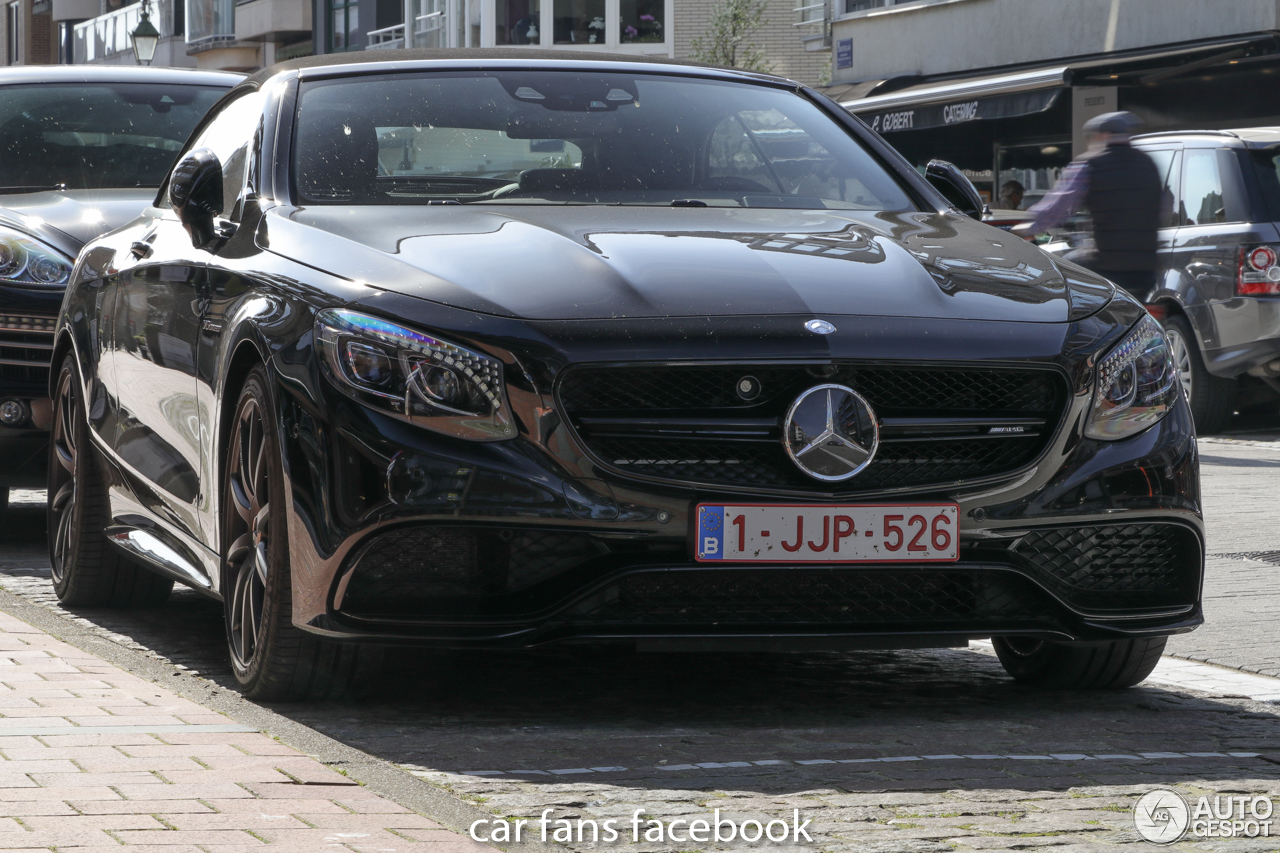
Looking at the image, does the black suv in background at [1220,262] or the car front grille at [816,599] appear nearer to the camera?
the car front grille at [816,599]

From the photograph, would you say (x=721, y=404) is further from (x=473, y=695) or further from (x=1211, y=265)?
(x=1211, y=265)

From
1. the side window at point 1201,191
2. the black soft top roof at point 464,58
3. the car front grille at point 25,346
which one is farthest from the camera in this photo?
the side window at point 1201,191

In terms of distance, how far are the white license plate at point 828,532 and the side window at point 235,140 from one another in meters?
1.75

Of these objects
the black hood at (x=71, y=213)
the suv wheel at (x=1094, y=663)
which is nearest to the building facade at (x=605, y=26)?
the black hood at (x=71, y=213)

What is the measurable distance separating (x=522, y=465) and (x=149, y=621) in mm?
2433

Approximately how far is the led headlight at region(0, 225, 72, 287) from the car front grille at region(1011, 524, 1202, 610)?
4.42 metres

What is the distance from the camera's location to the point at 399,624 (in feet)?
14.6

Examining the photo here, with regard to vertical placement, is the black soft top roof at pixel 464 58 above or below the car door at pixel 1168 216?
above

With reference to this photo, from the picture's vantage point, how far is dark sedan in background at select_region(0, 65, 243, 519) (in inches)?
309

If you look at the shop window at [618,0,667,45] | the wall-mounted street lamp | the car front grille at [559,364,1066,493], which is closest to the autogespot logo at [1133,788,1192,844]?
the car front grille at [559,364,1066,493]

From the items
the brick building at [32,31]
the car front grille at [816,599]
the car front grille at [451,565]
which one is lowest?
the car front grille at [816,599]

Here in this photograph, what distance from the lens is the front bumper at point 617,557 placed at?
4355 mm

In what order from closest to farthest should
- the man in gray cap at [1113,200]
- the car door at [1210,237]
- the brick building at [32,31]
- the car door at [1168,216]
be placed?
1. the man in gray cap at [1113,200]
2. the car door at [1210,237]
3. the car door at [1168,216]
4. the brick building at [32,31]

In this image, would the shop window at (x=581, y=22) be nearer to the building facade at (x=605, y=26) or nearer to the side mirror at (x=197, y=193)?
the building facade at (x=605, y=26)
